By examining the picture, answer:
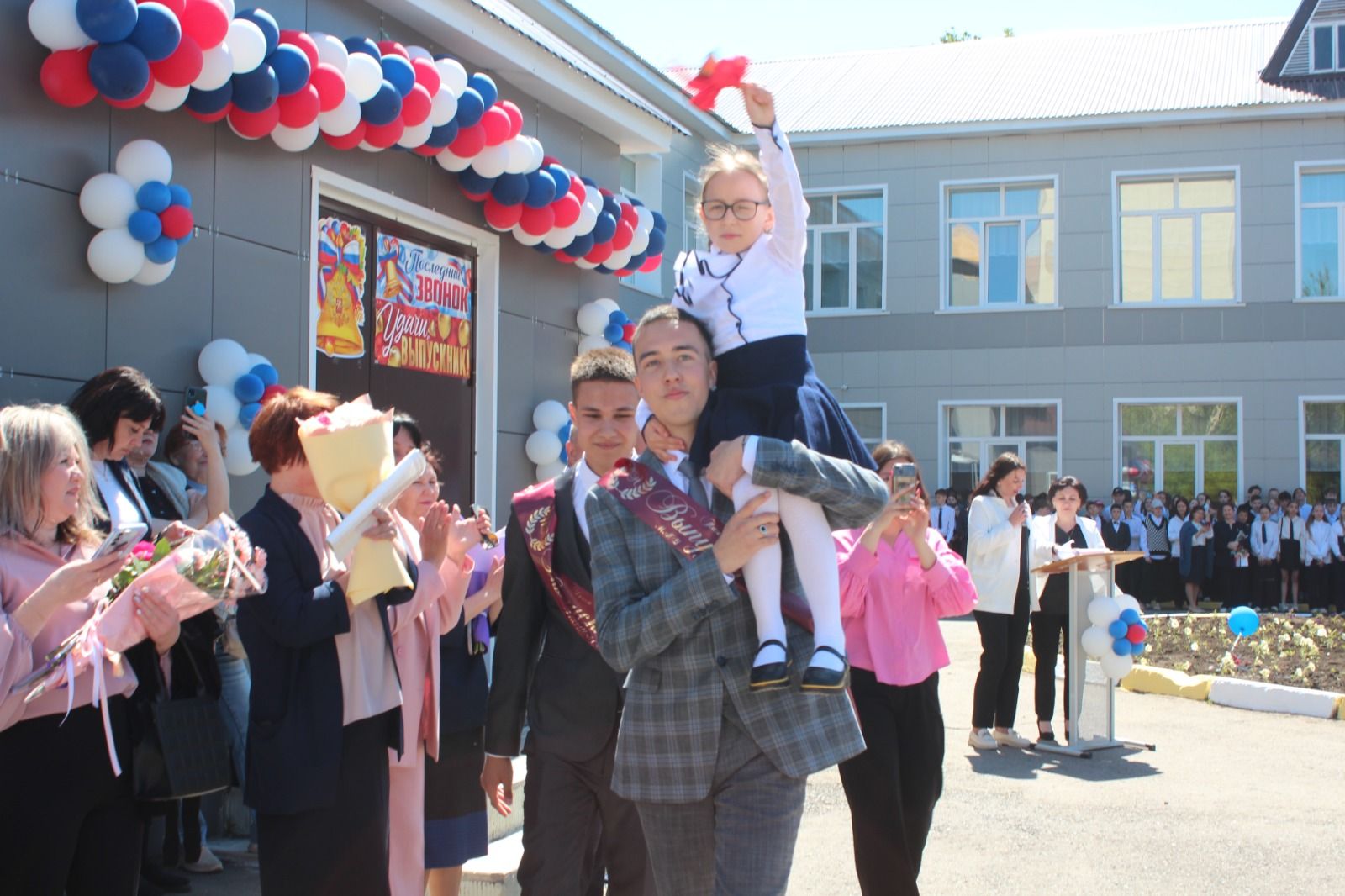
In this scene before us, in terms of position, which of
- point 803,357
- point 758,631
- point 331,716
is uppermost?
point 803,357

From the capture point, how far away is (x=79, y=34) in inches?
232

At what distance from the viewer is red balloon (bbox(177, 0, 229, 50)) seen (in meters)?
6.07

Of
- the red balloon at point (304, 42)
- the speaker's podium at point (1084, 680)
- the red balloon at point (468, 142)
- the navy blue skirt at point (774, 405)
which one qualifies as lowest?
the speaker's podium at point (1084, 680)

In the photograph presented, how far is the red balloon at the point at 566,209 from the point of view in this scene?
9.88 metres

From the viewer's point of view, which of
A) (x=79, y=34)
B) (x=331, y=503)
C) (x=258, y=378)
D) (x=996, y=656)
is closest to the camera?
(x=331, y=503)

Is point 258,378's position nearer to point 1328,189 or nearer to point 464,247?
point 464,247

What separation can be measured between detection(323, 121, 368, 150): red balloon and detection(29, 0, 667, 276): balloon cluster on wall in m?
0.01

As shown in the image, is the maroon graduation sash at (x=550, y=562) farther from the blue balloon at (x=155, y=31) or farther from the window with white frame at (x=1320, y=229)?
the window with white frame at (x=1320, y=229)

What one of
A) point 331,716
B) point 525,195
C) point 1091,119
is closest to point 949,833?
point 331,716

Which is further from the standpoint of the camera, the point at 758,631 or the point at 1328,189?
the point at 1328,189

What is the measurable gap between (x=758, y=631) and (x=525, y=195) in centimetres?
706

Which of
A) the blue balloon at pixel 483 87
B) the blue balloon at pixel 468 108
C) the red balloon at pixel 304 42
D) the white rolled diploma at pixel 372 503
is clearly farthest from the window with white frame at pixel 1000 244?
the white rolled diploma at pixel 372 503

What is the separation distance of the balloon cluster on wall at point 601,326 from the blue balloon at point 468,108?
8.81 ft

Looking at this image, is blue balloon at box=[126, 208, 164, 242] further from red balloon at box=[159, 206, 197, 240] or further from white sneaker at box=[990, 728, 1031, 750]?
white sneaker at box=[990, 728, 1031, 750]
